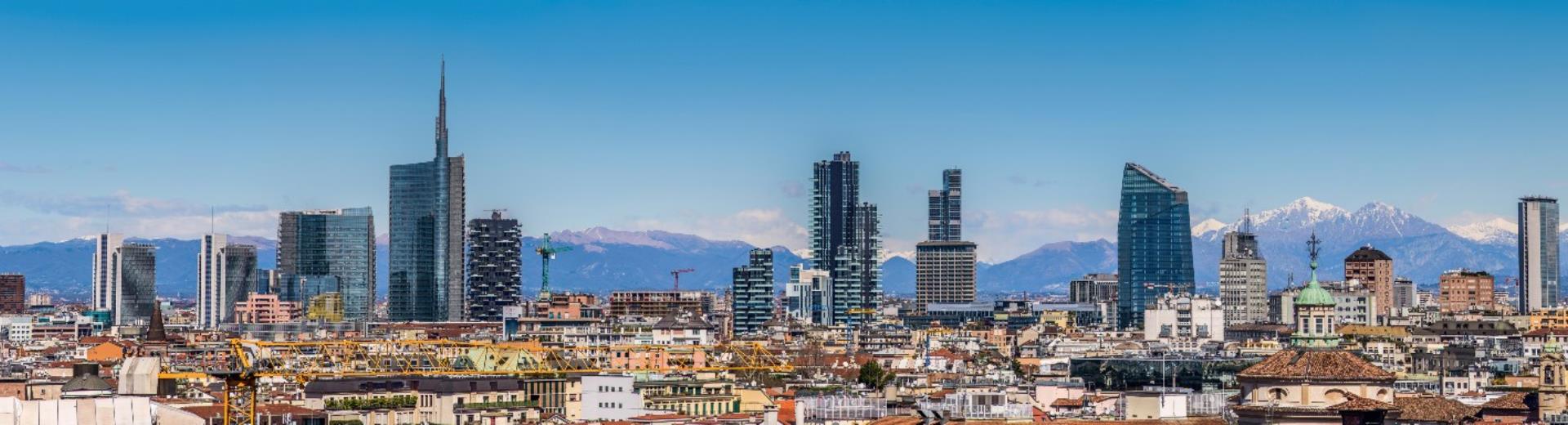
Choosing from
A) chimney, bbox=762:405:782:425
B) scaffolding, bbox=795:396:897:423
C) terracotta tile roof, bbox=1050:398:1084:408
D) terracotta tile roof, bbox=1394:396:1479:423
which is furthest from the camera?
terracotta tile roof, bbox=1050:398:1084:408

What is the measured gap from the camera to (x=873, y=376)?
158 m

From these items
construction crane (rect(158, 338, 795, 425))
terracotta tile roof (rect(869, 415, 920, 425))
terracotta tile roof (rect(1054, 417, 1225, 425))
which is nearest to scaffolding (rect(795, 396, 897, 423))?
terracotta tile roof (rect(1054, 417, 1225, 425))

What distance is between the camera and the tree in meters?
150

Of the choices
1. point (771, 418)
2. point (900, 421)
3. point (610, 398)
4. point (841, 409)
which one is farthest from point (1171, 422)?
point (610, 398)

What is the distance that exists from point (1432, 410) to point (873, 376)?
78.0m

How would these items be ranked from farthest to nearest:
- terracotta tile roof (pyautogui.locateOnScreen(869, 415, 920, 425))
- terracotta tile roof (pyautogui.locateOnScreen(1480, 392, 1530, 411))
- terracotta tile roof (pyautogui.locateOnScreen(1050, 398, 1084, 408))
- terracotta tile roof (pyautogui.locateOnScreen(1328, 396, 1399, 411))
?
terracotta tile roof (pyautogui.locateOnScreen(1050, 398, 1084, 408))
terracotta tile roof (pyautogui.locateOnScreen(1480, 392, 1530, 411))
terracotta tile roof (pyautogui.locateOnScreen(1328, 396, 1399, 411))
terracotta tile roof (pyautogui.locateOnScreen(869, 415, 920, 425))

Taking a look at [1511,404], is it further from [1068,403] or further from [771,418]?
[771,418]

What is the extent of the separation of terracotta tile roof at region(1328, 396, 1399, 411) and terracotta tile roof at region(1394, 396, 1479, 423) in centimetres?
1436

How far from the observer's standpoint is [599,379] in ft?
366

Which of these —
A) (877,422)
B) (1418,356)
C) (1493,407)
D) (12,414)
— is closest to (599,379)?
(1493,407)

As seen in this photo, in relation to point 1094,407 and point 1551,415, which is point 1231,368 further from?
point 1551,415

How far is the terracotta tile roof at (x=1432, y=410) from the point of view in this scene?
77500 mm

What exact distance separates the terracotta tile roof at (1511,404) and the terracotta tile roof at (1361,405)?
1308 inches

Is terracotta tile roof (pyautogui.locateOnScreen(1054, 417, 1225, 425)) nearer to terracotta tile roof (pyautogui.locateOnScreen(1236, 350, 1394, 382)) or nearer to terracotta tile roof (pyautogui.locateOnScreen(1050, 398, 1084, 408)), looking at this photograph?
terracotta tile roof (pyautogui.locateOnScreen(1236, 350, 1394, 382))
